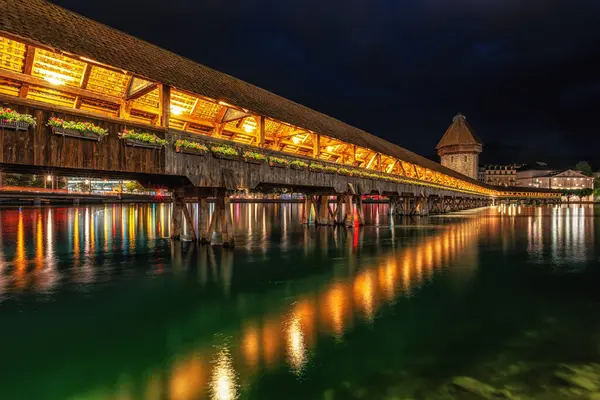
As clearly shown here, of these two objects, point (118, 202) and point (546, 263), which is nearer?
point (546, 263)

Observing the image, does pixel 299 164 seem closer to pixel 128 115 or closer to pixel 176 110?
pixel 176 110

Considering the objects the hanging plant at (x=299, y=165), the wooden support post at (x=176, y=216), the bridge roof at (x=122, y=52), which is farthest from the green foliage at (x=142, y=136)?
the hanging plant at (x=299, y=165)

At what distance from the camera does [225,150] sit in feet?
60.2

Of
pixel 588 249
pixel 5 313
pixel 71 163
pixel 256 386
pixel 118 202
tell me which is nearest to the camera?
pixel 256 386

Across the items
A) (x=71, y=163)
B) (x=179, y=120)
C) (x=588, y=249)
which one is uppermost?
(x=179, y=120)

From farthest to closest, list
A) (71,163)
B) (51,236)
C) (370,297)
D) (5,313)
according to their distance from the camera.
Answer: (51,236), (71,163), (370,297), (5,313)

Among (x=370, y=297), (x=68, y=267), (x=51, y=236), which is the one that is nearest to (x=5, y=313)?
(x=68, y=267)

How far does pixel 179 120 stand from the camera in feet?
72.4

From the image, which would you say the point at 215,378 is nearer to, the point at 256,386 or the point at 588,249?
the point at 256,386

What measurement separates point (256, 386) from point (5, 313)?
7.91m

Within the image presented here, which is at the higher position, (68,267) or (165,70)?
(165,70)

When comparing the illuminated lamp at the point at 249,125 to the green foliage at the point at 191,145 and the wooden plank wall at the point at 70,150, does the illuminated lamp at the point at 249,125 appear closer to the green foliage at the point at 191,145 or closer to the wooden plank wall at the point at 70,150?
the green foliage at the point at 191,145

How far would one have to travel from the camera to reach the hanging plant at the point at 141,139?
1404 cm

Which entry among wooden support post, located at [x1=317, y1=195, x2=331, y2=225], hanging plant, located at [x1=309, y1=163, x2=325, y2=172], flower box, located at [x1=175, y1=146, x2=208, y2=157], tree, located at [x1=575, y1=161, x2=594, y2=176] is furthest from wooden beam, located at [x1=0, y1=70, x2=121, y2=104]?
Result: tree, located at [x1=575, y1=161, x2=594, y2=176]
